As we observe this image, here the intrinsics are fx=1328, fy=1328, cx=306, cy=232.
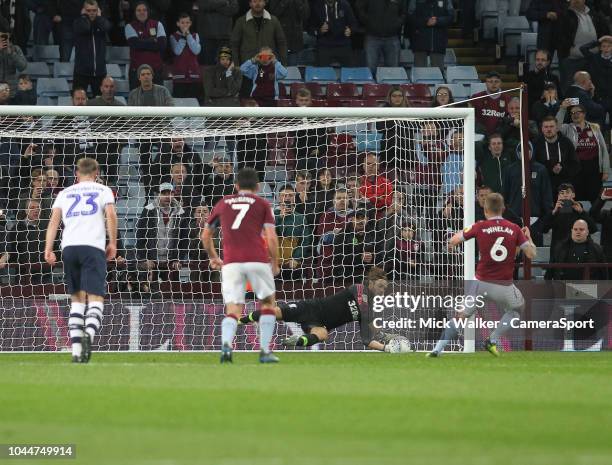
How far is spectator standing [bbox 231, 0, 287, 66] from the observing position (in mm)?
21406

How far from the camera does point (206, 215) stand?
1720cm

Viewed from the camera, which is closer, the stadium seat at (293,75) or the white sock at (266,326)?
the white sock at (266,326)

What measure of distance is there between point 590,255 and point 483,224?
399cm

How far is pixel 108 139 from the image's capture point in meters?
18.0

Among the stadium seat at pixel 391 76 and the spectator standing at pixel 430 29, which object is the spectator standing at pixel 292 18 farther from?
the spectator standing at pixel 430 29

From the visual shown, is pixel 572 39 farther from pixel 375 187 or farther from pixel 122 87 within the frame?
pixel 122 87

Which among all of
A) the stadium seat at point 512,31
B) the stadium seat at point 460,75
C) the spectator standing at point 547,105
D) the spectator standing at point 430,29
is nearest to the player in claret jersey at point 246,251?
the spectator standing at point 547,105

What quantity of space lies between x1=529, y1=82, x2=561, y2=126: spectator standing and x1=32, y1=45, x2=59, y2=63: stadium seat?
26.4 ft

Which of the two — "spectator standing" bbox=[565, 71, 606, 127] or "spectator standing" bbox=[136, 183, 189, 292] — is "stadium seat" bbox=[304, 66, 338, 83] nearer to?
"spectator standing" bbox=[565, 71, 606, 127]

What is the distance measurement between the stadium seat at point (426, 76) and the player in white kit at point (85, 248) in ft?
35.2

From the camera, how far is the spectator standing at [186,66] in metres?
21.5

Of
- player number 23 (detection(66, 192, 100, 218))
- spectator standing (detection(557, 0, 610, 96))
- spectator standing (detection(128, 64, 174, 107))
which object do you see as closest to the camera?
player number 23 (detection(66, 192, 100, 218))

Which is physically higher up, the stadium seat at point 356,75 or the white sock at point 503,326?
the stadium seat at point 356,75

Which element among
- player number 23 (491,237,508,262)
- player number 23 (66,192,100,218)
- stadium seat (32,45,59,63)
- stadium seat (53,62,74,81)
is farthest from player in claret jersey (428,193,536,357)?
stadium seat (32,45,59,63)
